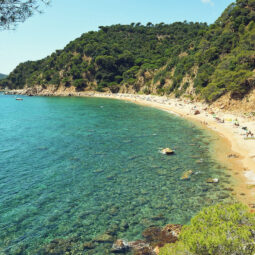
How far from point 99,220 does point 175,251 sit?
21.1 ft

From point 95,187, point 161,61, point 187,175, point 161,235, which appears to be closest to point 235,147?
point 187,175

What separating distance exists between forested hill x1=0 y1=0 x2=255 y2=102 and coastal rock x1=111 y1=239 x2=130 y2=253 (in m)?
39.3

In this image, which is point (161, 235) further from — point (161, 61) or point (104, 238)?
point (161, 61)

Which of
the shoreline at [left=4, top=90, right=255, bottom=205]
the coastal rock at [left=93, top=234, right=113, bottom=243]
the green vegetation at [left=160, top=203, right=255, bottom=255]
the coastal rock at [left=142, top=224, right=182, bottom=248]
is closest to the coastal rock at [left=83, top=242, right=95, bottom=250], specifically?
the coastal rock at [left=93, top=234, right=113, bottom=243]

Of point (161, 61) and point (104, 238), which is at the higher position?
point (161, 61)

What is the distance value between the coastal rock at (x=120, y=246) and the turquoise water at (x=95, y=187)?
0.33 metres

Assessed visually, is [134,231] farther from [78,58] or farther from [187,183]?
[78,58]

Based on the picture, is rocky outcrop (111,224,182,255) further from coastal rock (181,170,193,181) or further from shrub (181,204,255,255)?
coastal rock (181,170,193,181)

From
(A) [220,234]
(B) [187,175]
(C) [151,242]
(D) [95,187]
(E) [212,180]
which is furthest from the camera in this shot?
(B) [187,175]

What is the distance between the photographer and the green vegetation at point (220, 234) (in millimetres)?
6742

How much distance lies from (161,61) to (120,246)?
10964 centimetres

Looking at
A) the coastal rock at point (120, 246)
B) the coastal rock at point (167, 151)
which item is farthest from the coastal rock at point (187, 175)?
the coastal rock at point (120, 246)

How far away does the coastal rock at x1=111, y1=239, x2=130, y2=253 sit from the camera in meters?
10.5

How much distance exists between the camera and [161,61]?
364 ft
